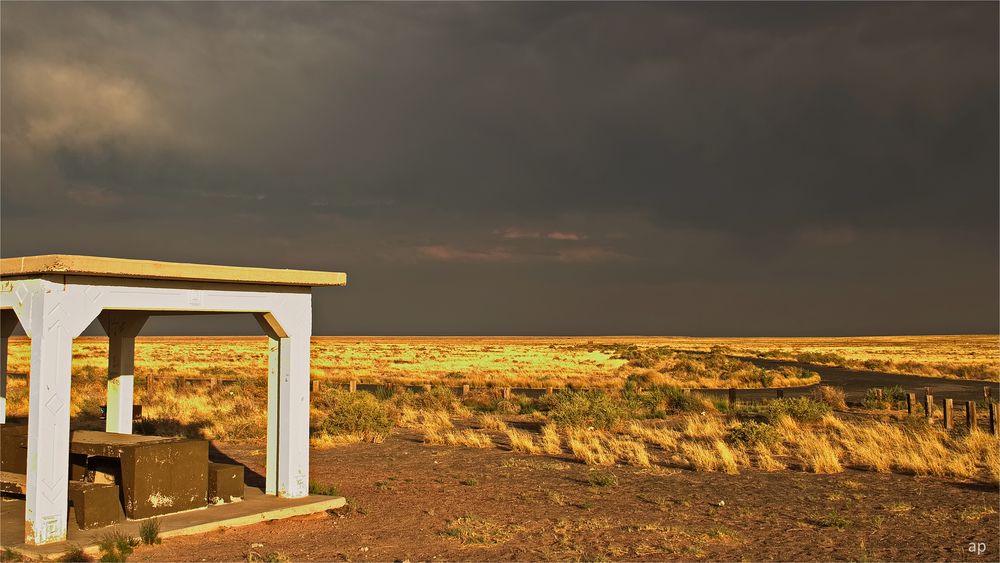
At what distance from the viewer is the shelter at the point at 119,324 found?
29.3 feet

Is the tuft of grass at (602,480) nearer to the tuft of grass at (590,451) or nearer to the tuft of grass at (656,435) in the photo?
the tuft of grass at (590,451)

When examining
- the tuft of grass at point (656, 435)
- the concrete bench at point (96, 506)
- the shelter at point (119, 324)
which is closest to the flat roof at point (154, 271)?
the shelter at point (119, 324)

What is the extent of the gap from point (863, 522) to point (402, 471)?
26.0 feet

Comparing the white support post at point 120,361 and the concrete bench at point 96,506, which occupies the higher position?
the white support post at point 120,361

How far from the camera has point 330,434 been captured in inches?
787

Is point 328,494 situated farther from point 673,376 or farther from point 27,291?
point 673,376

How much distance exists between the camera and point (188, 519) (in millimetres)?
10242

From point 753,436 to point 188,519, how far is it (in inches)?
463

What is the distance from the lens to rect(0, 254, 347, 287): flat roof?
8828 mm

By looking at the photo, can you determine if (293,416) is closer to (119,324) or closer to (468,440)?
(119,324)

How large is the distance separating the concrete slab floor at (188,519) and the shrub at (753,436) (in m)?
9.56

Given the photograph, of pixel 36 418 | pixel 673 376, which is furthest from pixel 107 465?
pixel 673 376

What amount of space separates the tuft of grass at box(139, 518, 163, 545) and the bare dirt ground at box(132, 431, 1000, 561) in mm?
159

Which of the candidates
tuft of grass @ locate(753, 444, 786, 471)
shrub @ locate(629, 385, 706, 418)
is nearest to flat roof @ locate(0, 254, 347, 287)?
tuft of grass @ locate(753, 444, 786, 471)
